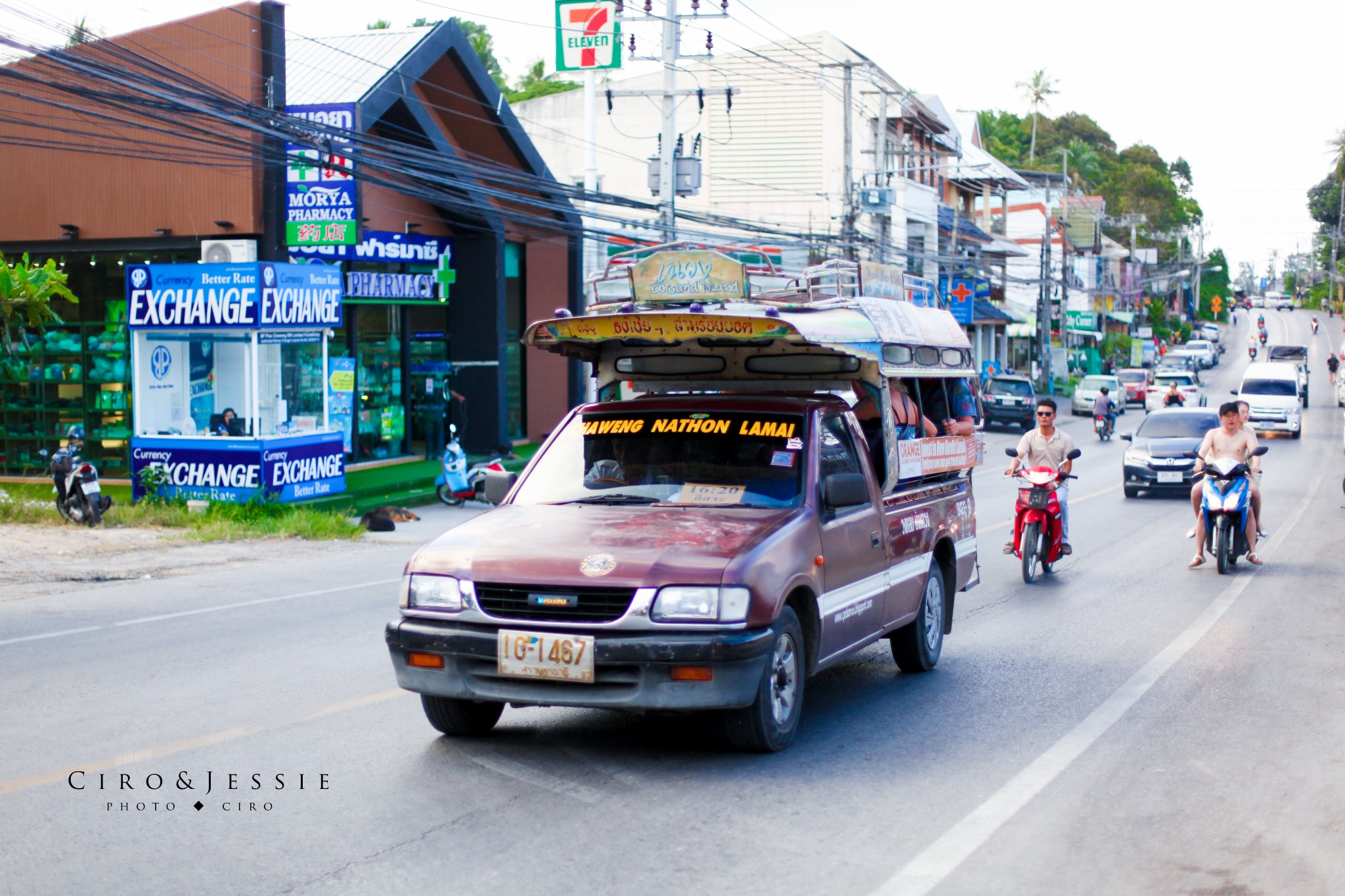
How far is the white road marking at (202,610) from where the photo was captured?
10336 millimetres

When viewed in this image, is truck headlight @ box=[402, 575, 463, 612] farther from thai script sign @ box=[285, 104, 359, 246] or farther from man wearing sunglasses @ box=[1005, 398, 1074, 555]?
thai script sign @ box=[285, 104, 359, 246]

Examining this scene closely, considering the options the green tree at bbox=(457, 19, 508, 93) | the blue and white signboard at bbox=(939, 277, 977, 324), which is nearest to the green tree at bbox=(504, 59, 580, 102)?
the green tree at bbox=(457, 19, 508, 93)

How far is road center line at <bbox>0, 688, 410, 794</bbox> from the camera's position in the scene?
6117 mm

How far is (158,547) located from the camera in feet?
53.7

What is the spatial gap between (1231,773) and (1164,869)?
160 cm

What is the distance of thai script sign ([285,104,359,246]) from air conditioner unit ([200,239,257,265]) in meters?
0.55

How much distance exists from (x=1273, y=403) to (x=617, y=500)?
124 ft

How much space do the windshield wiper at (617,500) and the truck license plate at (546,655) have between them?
1264mm

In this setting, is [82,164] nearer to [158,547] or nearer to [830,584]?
[158,547]

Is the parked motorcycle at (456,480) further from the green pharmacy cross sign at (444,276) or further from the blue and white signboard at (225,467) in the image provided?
the green pharmacy cross sign at (444,276)

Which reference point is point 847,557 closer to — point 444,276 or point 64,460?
point 64,460

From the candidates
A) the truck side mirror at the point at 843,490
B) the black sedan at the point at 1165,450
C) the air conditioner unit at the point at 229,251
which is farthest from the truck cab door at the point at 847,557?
the black sedan at the point at 1165,450

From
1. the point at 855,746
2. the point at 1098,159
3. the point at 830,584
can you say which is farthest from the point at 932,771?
the point at 1098,159

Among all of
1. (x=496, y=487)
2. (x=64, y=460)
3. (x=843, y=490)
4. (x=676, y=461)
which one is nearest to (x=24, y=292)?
(x=64, y=460)
